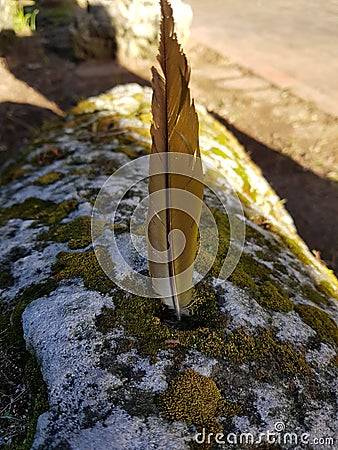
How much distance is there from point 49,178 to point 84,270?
1.24 meters

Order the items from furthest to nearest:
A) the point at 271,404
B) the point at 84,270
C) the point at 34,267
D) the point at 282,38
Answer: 1. the point at 282,38
2. the point at 34,267
3. the point at 84,270
4. the point at 271,404

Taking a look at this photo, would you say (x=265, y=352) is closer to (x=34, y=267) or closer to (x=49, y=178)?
(x=34, y=267)

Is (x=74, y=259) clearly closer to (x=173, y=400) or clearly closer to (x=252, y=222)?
(x=173, y=400)

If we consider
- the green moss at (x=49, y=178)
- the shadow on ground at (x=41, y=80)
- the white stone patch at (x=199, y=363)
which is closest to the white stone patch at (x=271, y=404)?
the white stone patch at (x=199, y=363)

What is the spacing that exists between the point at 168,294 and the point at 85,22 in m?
6.83

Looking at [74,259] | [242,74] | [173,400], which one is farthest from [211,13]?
[173,400]

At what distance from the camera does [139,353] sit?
4.99 ft

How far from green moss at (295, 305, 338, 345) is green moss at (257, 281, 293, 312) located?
0.21 ft

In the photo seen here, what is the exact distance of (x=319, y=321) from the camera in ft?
6.28

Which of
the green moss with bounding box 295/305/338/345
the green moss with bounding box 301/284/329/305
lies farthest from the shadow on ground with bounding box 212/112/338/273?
the green moss with bounding box 295/305/338/345

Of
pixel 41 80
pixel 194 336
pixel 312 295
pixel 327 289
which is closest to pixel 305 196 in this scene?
pixel 327 289

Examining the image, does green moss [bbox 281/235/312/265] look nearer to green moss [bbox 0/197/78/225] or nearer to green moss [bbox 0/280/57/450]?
green moss [bbox 0/197/78/225]

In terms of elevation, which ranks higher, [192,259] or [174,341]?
[192,259]

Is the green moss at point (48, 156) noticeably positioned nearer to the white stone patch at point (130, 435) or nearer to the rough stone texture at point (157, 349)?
the rough stone texture at point (157, 349)
